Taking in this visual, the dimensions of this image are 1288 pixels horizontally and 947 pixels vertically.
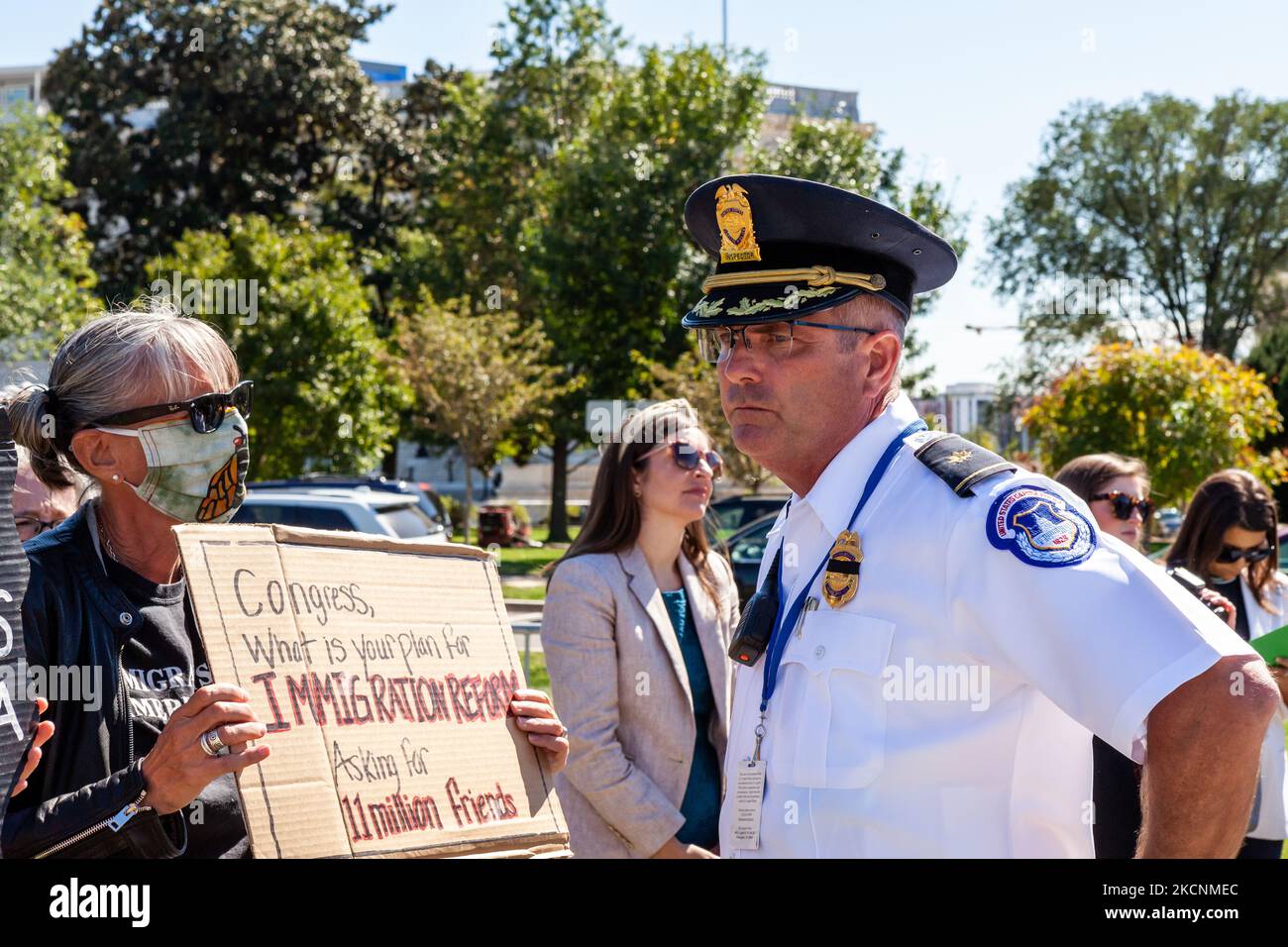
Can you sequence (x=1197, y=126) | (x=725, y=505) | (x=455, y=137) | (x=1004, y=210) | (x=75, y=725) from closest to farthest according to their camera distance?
(x=75, y=725)
(x=725, y=505)
(x=455, y=137)
(x=1197, y=126)
(x=1004, y=210)

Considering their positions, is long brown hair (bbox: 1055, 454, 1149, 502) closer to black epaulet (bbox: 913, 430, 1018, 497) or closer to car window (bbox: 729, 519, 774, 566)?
black epaulet (bbox: 913, 430, 1018, 497)

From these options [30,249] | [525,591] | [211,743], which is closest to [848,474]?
[211,743]

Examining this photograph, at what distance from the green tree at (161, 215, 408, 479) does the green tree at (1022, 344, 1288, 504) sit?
48.3ft

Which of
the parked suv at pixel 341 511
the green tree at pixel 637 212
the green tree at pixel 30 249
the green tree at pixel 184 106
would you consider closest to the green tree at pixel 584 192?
the green tree at pixel 637 212

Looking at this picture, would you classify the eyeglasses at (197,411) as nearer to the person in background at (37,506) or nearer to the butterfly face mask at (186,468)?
the butterfly face mask at (186,468)

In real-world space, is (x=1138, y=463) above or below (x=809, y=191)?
below

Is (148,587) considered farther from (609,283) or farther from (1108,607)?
(609,283)

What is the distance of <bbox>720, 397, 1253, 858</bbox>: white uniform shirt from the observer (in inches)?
70.1

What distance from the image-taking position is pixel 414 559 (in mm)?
2416

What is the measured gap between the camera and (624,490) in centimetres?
424

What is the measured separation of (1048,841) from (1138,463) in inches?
132

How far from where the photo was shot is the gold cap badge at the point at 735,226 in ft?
8.14

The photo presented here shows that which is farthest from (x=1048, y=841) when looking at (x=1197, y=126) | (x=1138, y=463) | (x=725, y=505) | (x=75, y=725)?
(x=1197, y=126)
